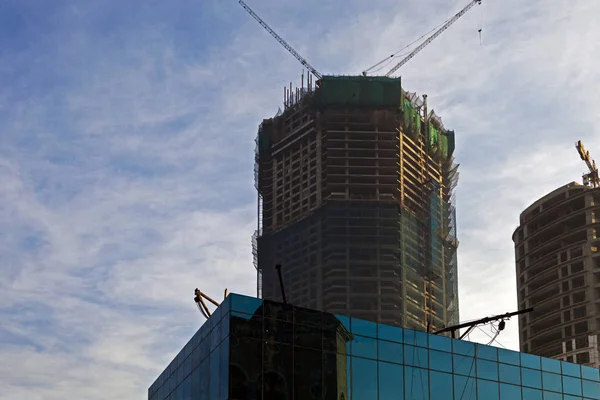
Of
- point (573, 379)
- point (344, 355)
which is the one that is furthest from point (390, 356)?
point (573, 379)

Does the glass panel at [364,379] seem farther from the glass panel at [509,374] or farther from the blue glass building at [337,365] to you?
the glass panel at [509,374]

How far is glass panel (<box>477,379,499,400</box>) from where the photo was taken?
299 feet

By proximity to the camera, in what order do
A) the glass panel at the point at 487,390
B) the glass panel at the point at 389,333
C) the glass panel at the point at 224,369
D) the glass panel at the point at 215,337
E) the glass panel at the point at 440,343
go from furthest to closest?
the glass panel at the point at 487,390 < the glass panel at the point at 440,343 < the glass panel at the point at 389,333 < the glass panel at the point at 215,337 < the glass panel at the point at 224,369

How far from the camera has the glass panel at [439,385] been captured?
8828cm

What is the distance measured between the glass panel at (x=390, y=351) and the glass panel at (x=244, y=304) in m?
12.3

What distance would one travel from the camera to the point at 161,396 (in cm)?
9975

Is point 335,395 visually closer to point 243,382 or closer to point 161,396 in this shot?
point 243,382

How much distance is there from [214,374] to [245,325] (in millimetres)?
5043

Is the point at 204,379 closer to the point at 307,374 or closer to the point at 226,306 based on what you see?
the point at 226,306

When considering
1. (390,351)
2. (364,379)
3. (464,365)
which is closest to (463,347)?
(464,365)

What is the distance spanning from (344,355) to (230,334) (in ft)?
32.6

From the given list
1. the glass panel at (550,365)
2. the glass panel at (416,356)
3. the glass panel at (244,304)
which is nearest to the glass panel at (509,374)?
the glass panel at (550,365)

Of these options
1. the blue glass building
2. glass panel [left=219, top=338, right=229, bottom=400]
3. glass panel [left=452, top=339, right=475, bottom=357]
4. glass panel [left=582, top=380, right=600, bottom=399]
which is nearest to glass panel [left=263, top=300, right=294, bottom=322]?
the blue glass building

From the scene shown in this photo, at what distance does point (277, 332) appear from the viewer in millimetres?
79312
